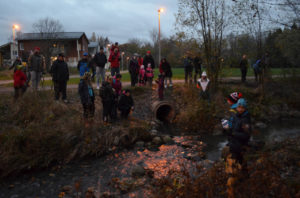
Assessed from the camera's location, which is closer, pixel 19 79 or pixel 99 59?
pixel 19 79

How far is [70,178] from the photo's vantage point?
7164 mm

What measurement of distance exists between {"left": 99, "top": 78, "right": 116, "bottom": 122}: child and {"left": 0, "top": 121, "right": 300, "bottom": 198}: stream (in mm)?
1797

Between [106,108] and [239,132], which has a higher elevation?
[239,132]

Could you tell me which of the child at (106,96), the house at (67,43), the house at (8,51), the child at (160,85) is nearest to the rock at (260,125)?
the child at (160,85)

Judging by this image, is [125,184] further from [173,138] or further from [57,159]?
[173,138]

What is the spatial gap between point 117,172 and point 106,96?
3256mm

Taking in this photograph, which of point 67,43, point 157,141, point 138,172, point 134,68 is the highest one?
point 67,43

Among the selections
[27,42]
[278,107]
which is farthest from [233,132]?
[27,42]

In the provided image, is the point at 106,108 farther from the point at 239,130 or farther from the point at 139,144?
the point at 239,130

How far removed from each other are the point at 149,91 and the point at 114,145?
653cm

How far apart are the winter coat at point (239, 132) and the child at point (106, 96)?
5830mm

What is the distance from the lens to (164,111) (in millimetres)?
14805

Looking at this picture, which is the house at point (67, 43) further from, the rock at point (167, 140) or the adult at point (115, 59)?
the rock at point (167, 140)

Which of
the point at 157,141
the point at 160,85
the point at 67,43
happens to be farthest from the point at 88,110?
the point at 67,43
